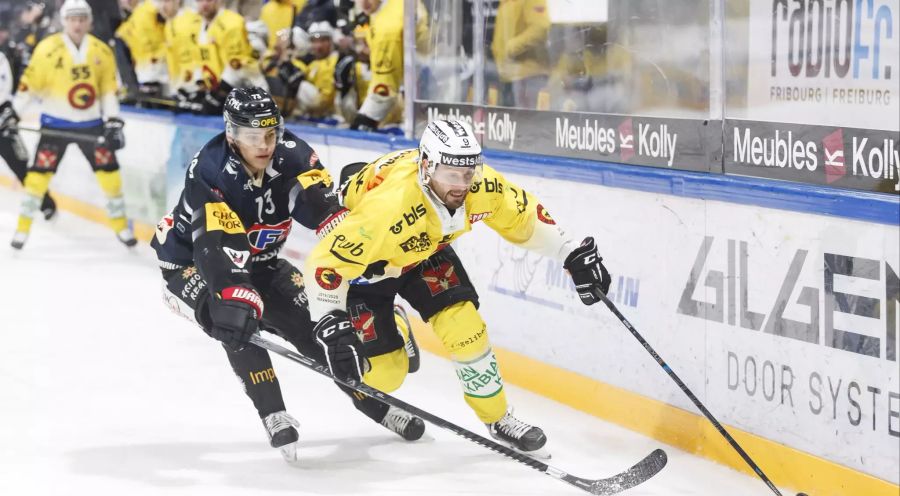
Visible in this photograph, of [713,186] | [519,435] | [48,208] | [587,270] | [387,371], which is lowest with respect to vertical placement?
[48,208]

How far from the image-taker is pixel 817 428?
3.74 metres

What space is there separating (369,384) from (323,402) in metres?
0.86

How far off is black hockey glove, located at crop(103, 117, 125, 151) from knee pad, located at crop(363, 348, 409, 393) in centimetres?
471

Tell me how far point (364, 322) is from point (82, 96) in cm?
500

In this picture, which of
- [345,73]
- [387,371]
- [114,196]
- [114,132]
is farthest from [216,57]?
[387,371]

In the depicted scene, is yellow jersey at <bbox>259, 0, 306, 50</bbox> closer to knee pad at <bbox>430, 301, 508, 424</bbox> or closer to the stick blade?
knee pad at <bbox>430, 301, 508, 424</bbox>

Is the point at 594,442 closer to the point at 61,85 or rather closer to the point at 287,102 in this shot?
the point at 287,102

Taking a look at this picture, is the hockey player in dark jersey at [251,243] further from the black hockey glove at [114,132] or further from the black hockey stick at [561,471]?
the black hockey glove at [114,132]

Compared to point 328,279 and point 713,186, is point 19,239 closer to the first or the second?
point 328,279

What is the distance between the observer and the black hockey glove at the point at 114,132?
8.40 meters

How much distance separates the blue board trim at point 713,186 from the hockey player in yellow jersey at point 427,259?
0.48 metres

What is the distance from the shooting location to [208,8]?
8.24m

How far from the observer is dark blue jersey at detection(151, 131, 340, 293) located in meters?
3.99

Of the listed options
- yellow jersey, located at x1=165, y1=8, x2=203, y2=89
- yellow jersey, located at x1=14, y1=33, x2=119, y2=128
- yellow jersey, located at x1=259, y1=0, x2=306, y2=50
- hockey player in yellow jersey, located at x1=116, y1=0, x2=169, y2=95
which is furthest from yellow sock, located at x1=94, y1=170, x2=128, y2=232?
yellow jersey, located at x1=259, y1=0, x2=306, y2=50
